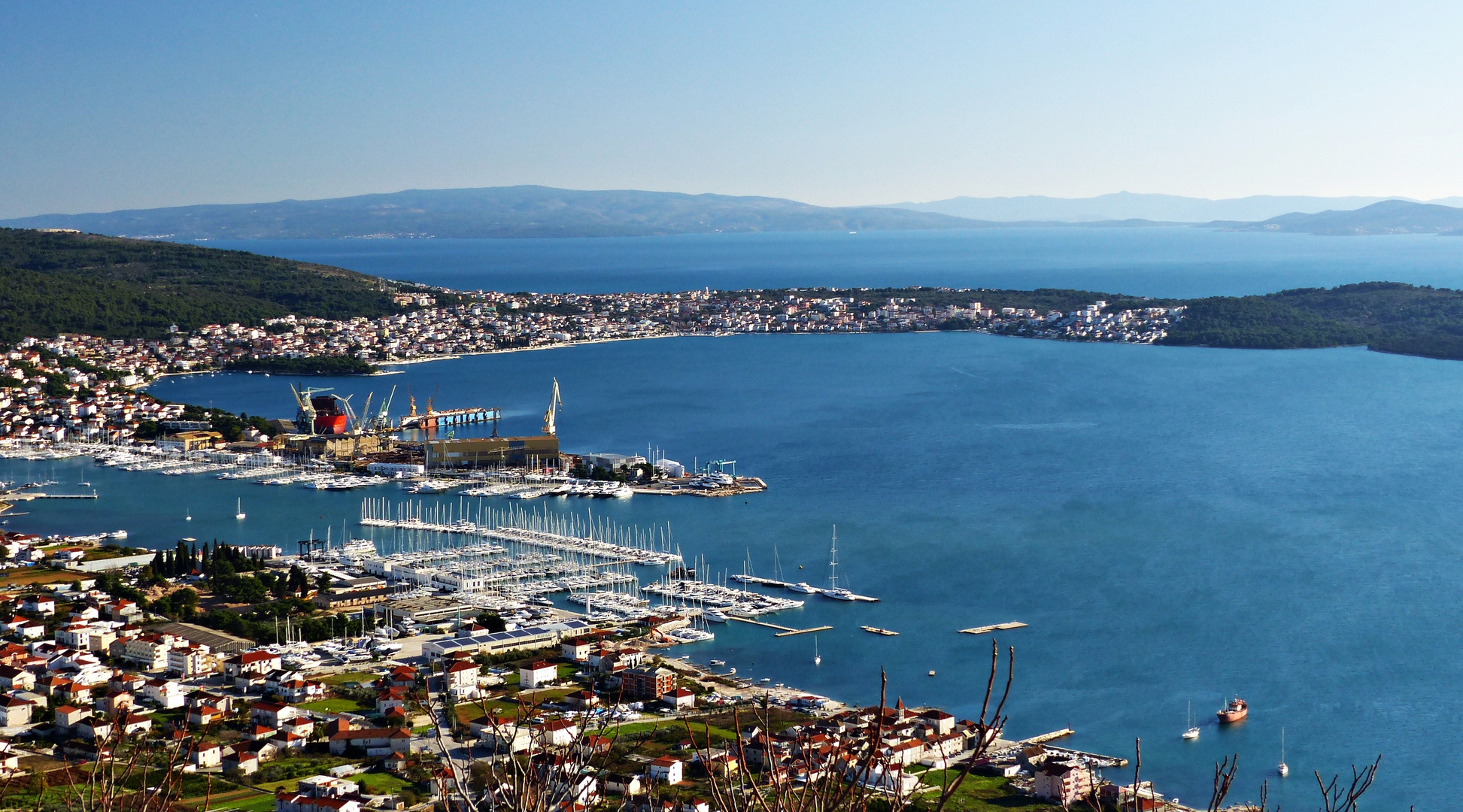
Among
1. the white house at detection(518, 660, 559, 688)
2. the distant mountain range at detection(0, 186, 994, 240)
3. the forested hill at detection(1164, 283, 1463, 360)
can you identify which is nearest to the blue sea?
the forested hill at detection(1164, 283, 1463, 360)

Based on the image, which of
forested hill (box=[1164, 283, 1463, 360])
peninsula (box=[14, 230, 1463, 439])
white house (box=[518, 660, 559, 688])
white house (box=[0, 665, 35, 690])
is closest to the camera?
white house (box=[0, 665, 35, 690])

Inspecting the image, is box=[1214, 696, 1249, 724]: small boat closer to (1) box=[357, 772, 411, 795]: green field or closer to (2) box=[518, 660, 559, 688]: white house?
(2) box=[518, 660, 559, 688]: white house

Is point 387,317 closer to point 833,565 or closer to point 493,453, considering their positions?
point 493,453

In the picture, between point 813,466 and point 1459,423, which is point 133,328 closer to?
point 813,466

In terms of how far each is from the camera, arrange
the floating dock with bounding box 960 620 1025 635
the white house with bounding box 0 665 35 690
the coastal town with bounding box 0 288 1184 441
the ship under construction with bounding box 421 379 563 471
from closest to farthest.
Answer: the white house with bounding box 0 665 35 690
the floating dock with bounding box 960 620 1025 635
the ship under construction with bounding box 421 379 563 471
the coastal town with bounding box 0 288 1184 441

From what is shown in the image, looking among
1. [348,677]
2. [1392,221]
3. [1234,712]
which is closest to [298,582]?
[348,677]

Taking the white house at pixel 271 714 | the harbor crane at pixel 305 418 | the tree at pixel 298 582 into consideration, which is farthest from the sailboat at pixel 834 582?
the harbor crane at pixel 305 418

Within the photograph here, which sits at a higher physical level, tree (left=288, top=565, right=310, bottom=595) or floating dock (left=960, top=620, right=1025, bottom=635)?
tree (left=288, top=565, right=310, bottom=595)
